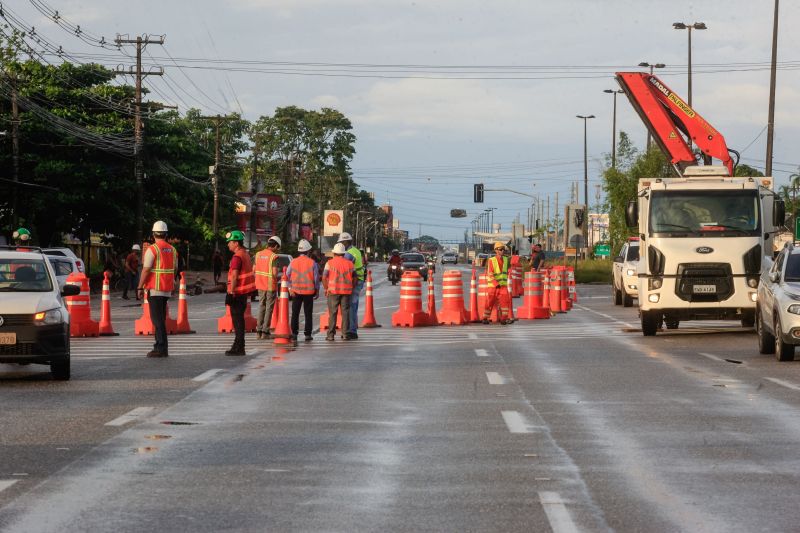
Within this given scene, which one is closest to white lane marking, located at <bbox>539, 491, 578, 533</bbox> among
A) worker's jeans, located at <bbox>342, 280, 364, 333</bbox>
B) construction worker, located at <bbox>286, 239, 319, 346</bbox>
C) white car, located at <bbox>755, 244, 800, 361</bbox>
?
white car, located at <bbox>755, 244, 800, 361</bbox>

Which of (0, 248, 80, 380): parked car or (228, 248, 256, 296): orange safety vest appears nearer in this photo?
(0, 248, 80, 380): parked car

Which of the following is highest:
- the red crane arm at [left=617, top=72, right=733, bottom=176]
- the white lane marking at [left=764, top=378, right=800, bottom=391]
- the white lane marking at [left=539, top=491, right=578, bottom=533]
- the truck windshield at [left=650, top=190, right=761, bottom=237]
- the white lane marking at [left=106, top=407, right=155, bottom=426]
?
the red crane arm at [left=617, top=72, right=733, bottom=176]

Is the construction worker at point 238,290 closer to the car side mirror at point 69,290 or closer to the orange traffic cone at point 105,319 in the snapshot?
the car side mirror at point 69,290

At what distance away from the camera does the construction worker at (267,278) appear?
24234 millimetres

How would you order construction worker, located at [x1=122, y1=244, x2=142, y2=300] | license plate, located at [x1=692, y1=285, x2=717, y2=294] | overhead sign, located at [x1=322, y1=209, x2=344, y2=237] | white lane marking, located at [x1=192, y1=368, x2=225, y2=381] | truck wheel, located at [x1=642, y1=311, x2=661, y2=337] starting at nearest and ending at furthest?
white lane marking, located at [x1=192, y1=368, x2=225, y2=381], license plate, located at [x1=692, y1=285, x2=717, y2=294], truck wheel, located at [x1=642, y1=311, x2=661, y2=337], construction worker, located at [x1=122, y1=244, x2=142, y2=300], overhead sign, located at [x1=322, y1=209, x2=344, y2=237]

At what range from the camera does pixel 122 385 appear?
1585 centimetres

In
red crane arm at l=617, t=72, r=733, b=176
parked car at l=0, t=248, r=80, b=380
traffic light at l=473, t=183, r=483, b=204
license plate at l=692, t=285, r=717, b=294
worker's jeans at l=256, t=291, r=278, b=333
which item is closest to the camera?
parked car at l=0, t=248, r=80, b=380

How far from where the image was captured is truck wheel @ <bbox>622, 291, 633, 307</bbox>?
42.4 meters

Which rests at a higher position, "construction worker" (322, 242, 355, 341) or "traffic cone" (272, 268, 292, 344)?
"construction worker" (322, 242, 355, 341)

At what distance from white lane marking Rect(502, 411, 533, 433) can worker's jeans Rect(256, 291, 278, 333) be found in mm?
11849

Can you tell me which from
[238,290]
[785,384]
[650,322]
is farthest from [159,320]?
[650,322]

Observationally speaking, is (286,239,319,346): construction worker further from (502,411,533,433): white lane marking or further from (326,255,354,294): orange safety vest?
(502,411,533,433): white lane marking

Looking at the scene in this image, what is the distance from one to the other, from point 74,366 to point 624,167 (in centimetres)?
6483

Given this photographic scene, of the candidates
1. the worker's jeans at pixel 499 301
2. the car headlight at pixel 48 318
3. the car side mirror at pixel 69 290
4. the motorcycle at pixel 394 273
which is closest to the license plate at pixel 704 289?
the worker's jeans at pixel 499 301
